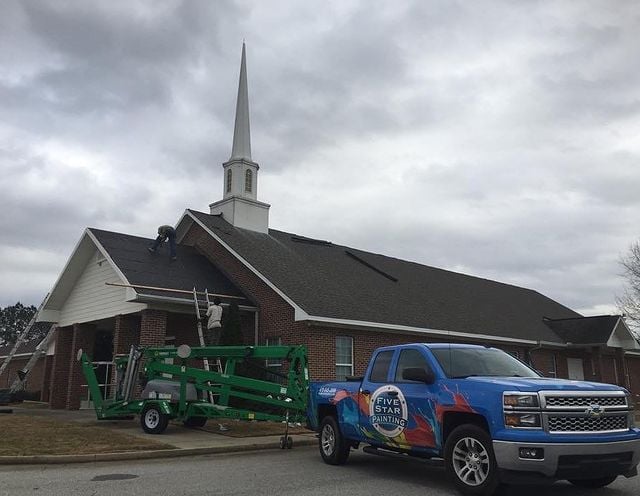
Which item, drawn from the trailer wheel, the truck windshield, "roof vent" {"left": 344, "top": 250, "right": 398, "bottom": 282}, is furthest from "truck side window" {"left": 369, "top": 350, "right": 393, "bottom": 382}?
"roof vent" {"left": 344, "top": 250, "right": 398, "bottom": 282}

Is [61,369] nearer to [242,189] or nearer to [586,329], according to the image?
[242,189]

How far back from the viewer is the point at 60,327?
23.4 metres

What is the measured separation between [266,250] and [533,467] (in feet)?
55.6

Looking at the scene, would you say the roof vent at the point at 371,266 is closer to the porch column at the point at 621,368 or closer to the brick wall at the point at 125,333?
the brick wall at the point at 125,333

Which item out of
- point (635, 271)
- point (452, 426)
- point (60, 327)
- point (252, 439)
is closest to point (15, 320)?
point (60, 327)

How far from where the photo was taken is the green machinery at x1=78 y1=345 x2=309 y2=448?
1216cm

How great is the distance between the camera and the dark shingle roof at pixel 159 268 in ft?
61.3

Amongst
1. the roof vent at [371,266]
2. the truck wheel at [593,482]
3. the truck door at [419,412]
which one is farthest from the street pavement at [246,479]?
the roof vent at [371,266]

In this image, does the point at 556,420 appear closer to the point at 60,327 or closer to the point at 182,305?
the point at 182,305

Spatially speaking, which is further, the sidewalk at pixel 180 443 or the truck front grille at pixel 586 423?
the sidewalk at pixel 180 443

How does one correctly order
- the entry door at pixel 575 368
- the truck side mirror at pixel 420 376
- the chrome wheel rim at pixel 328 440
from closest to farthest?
the truck side mirror at pixel 420 376 < the chrome wheel rim at pixel 328 440 < the entry door at pixel 575 368

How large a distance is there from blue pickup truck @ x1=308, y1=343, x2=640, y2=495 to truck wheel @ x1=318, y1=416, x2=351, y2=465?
0.70 m

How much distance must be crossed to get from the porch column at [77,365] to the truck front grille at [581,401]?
17910mm

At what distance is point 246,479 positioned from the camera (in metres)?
8.66
